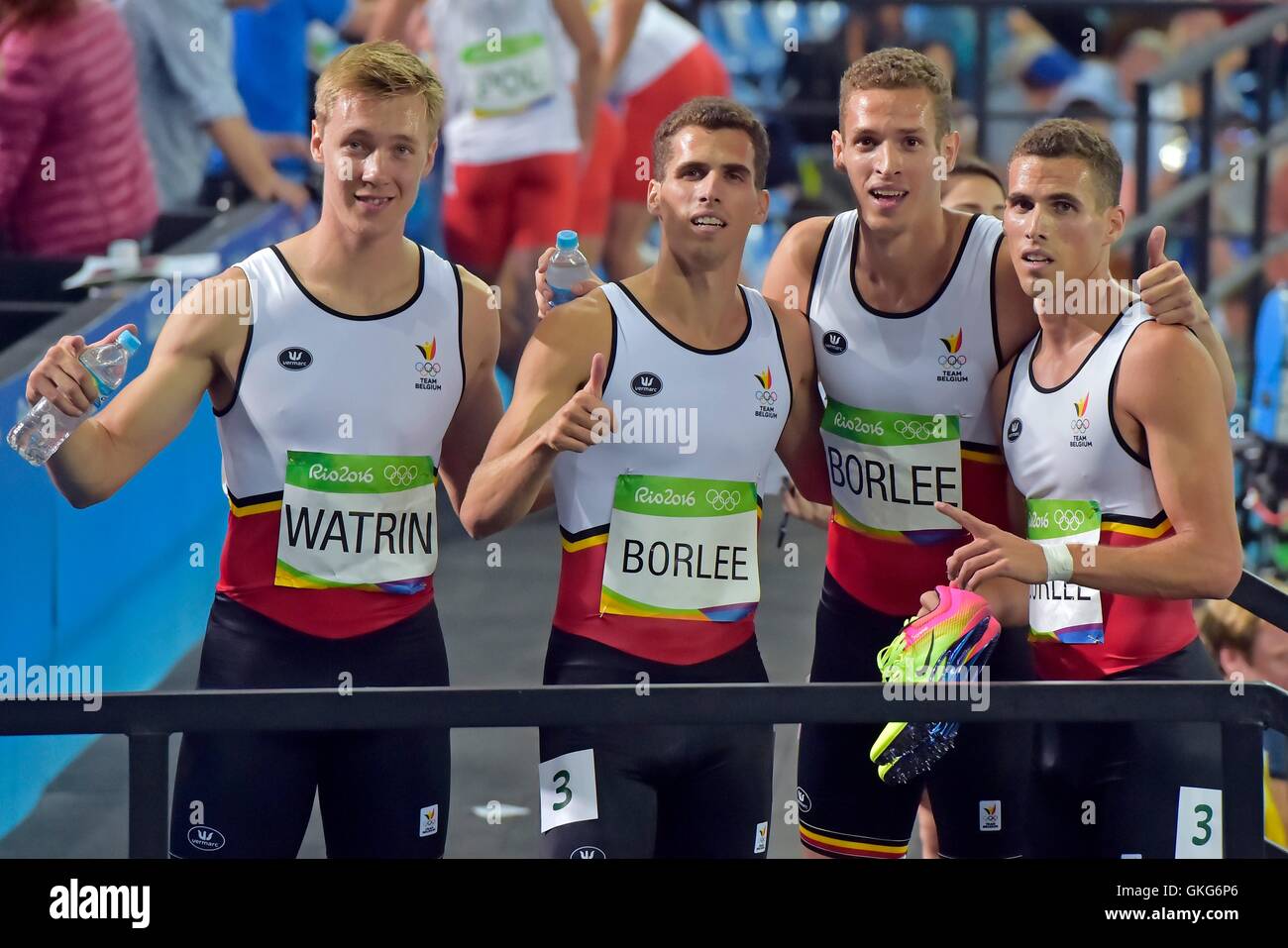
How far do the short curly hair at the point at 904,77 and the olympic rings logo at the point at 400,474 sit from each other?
4.05ft

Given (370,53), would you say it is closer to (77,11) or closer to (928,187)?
(928,187)

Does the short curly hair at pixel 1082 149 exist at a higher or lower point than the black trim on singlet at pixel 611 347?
higher

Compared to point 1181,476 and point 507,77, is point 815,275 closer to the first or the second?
point 1181,476

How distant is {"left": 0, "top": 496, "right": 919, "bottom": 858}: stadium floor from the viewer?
5469mm

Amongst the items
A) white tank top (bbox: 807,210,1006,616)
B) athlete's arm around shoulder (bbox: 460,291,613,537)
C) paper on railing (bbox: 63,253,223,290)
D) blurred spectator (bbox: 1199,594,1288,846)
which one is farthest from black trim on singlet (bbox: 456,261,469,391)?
paper on railing (bbox: 63,253,223,290)

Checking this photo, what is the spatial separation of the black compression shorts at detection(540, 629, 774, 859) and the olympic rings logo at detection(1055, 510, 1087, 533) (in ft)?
2.31

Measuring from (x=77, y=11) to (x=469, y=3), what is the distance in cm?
201

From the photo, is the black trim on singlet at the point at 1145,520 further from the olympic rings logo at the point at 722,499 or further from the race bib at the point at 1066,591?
the olympic rings logo at the point at 722,499

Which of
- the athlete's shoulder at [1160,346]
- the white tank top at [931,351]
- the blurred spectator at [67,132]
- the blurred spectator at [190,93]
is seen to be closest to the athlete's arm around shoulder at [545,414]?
the white tank top at [931,351]

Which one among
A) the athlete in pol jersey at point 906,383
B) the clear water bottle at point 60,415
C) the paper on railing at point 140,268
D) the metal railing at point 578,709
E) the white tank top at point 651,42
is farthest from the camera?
the white tank top at point 651,42

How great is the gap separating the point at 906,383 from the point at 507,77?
4506 mm

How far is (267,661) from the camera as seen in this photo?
382 centimetres

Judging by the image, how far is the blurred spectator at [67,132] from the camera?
21.3ft
